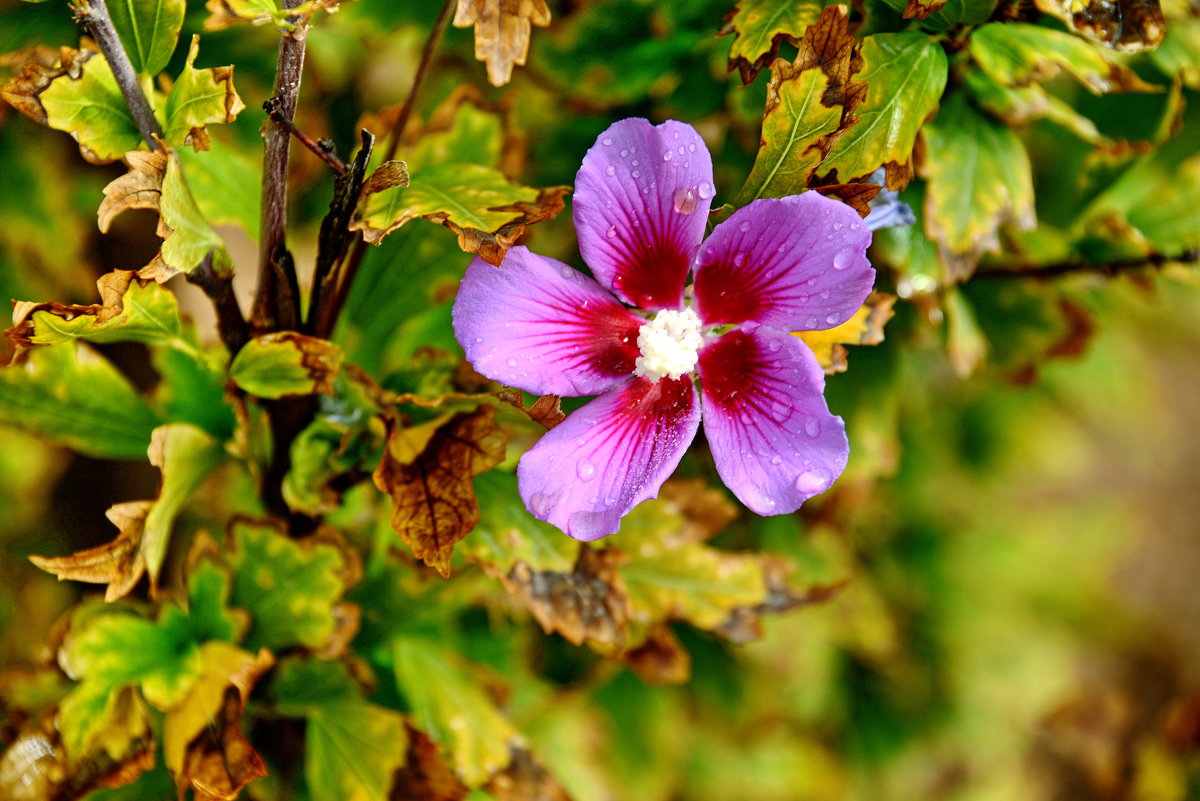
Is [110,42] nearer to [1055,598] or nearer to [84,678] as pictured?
[84,678]

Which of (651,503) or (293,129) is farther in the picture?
(651,503)

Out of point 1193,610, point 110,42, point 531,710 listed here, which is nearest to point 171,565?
point 531,710

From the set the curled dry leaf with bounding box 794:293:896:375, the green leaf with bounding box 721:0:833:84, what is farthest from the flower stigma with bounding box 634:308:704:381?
the green leaf with bounding box 721:0:833:84

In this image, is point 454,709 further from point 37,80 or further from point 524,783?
point 37,80

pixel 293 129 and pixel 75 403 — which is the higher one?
pixel 293 129

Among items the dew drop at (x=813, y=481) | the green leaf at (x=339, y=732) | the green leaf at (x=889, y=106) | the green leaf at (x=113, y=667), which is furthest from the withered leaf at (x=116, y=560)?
the green leaf at (x=889, y=106)

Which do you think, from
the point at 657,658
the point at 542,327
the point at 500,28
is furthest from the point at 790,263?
the point at 657,658

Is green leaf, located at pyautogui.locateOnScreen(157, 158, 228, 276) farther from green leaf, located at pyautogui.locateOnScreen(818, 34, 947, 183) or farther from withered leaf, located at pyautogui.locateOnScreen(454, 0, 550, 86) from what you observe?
green leaf, located at pyautogui.locateOnScreen(818, 34, 947, 183)
